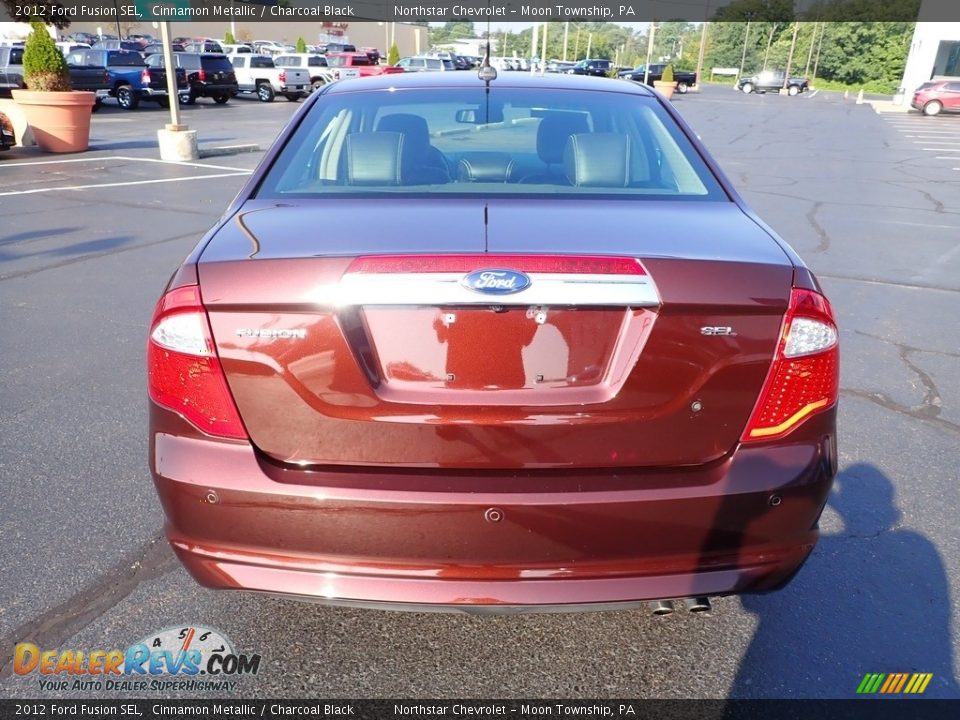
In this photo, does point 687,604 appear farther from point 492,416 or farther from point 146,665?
point 146,665

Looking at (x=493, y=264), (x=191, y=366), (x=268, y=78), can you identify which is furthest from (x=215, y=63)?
(x=493, y=264)

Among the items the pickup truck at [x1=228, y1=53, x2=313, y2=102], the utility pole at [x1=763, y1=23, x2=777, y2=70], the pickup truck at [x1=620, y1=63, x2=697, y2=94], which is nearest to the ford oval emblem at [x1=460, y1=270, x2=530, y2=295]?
the pickup truck at [x1=228, y1=53, x2=313, y2=102]

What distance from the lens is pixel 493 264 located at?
1854mm

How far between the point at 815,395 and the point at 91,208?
376 inches

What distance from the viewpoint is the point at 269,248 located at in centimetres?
200

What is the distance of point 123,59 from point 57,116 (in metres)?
15.2

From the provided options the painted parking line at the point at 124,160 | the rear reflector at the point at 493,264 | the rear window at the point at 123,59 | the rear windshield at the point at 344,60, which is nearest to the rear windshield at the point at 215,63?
the rear window at the point at 123,59

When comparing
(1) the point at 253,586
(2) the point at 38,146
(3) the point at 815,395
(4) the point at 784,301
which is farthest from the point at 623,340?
(2) the point at 38,146

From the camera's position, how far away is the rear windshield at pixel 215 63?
2934 cm

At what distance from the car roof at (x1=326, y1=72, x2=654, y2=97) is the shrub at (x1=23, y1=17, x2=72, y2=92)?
1294 centimetres

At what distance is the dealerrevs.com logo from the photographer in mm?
2312

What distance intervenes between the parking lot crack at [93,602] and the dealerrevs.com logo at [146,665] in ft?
0.13

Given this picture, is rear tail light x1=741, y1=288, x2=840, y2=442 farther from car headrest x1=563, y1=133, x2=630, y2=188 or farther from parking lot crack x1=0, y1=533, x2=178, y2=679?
parking lot crack x1=0, y1=533, x2=178, y2=679

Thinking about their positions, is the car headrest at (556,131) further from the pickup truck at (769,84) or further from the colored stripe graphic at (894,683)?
the pickup truck at (769,84)
